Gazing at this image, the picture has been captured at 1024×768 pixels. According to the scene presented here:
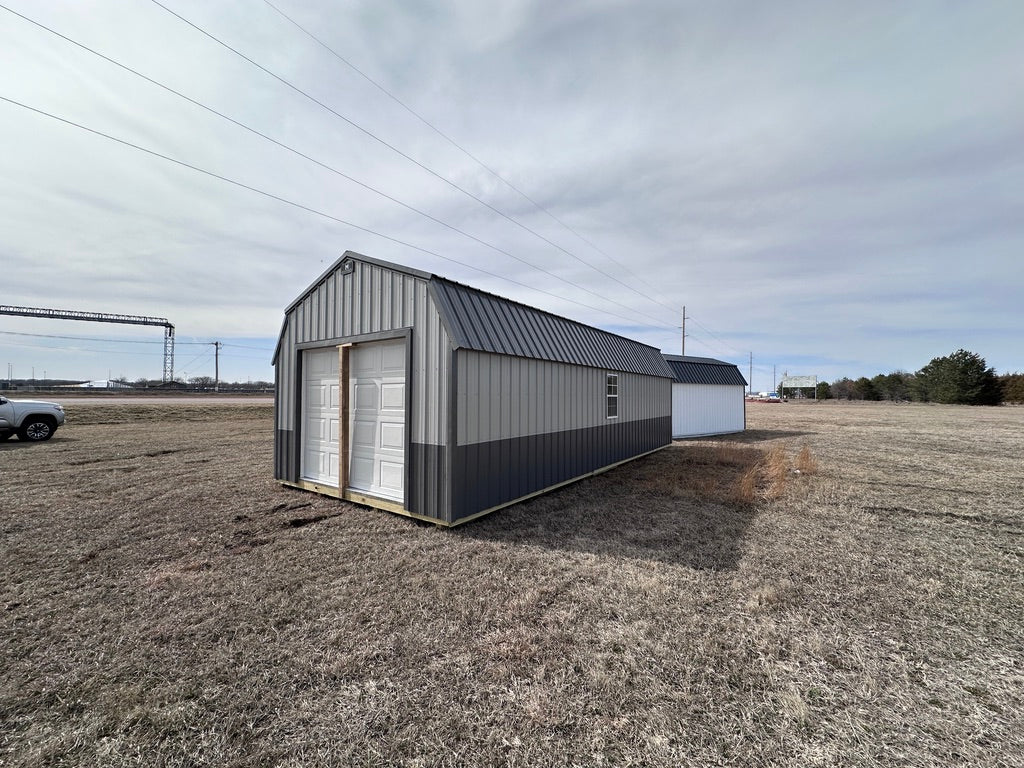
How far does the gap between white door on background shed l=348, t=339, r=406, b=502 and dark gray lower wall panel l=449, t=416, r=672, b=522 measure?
1.03m

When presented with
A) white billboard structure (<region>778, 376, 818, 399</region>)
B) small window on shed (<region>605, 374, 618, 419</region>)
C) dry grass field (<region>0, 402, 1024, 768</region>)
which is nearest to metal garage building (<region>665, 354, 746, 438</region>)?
small window on shed (<region>605, 374, 618, 419</region>)

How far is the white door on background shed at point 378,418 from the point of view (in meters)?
6.33

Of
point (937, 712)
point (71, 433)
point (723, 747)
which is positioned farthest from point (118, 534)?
point (71, 433)

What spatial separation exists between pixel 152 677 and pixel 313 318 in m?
6.03

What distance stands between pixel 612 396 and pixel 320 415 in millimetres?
6803

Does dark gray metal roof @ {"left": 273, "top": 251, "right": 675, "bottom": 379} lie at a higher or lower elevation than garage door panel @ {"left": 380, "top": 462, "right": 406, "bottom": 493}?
higher

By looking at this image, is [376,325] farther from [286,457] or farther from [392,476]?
[286,457]

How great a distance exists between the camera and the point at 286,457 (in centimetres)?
796

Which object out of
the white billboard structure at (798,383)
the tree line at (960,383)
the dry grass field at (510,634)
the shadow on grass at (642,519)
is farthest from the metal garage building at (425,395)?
the white billboard structure at (798,383)

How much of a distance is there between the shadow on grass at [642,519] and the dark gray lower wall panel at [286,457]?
157 inches

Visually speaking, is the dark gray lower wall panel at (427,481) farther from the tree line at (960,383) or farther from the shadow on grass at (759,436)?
the tree line at (960,383)

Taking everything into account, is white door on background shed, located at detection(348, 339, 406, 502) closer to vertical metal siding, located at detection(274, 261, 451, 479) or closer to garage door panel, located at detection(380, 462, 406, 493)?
garage door panel, located at detection(380, 462, 406, 493)

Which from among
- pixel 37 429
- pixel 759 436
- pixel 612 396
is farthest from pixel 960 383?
pixel 37 429

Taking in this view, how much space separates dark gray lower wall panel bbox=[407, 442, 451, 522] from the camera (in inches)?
224
